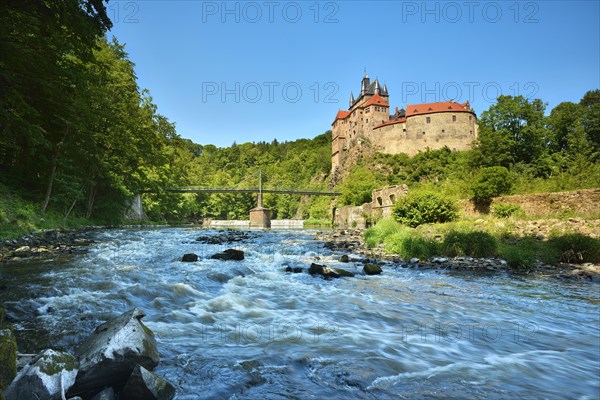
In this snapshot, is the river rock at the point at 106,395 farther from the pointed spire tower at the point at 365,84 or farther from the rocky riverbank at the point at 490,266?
the pointed spire tower at the point at 365,84

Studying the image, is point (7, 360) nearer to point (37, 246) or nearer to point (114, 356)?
point (114, 356)

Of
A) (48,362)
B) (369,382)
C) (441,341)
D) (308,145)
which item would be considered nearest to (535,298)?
(441,341)

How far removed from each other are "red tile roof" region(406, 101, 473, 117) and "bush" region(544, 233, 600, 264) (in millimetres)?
74735

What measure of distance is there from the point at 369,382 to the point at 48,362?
3.12 m

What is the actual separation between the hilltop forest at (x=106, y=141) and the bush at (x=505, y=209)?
2077mm

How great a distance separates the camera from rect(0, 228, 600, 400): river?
3777 mm

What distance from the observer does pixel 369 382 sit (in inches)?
149

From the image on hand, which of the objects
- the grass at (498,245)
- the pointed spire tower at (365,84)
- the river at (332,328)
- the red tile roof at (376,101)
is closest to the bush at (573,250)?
the grass at (498,245)

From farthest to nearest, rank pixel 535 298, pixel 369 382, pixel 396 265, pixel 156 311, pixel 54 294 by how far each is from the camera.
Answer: pixel 396 265 < pixel 535 298 < pixel 54 294 < pixel 156 311 < pixel 369 382

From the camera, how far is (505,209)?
22.1 metres

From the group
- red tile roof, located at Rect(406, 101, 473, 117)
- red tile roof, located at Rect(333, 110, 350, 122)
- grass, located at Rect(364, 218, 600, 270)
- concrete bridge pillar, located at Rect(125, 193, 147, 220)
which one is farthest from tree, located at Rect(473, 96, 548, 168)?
red tile roof, located at Rect(333, 110, 350, 122)

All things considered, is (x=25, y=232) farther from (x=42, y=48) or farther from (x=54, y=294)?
(x=54, y=294)

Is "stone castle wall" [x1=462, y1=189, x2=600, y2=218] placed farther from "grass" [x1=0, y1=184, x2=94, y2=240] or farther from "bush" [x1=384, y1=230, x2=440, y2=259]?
"grass" [x1=0, y1=184, x2=94, y2=240]

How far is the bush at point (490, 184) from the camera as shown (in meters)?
24.2
